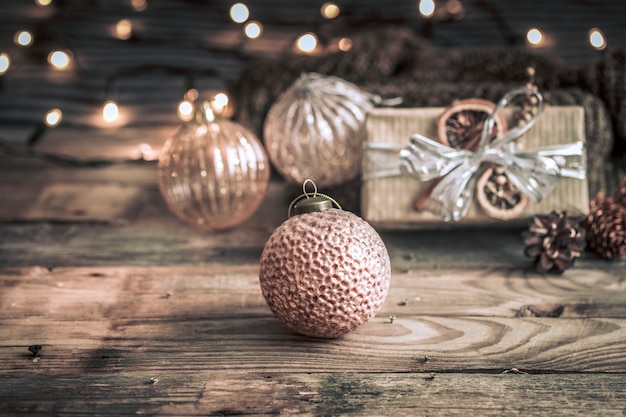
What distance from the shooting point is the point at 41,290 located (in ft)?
3.26

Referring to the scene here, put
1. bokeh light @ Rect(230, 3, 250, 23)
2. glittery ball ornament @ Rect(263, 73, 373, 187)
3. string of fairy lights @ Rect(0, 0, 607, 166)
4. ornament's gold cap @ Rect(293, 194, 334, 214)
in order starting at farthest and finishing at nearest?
1. bokeh light @ Rect(230, 3, 250, 23)
2. string of fairy lights @ Rect(0, 0, 607, 166)
3. glittery ball ornament @ Rect(263, 73, 373, 187)
4. ornament's gold cap @ Rect(293, 194, 334, 214)

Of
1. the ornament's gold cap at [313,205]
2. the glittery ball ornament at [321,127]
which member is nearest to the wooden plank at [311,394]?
the ornament's gold cap at [313,205]

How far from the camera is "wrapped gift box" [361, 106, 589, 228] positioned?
1.09 m

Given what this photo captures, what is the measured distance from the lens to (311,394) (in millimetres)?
733

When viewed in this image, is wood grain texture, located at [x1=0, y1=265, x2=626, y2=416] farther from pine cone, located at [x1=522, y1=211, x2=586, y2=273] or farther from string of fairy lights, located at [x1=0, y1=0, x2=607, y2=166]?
string of fairy lights, located at [x1=0, y1=0, x2=607, y2=166]

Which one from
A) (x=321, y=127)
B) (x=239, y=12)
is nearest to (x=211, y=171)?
(x=321, y=127)

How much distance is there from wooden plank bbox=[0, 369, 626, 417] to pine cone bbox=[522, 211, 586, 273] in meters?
0.27

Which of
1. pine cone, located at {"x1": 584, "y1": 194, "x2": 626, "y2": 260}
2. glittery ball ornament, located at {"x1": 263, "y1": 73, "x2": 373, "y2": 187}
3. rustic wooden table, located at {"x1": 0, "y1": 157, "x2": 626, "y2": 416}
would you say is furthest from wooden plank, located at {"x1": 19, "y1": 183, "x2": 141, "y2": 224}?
pine cone, located at {"x1": 584, "y1": 194, "x2": 626, "y2": 260}

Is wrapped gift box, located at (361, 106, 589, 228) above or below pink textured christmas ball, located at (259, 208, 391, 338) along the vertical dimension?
above

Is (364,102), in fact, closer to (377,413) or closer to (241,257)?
(241,257)

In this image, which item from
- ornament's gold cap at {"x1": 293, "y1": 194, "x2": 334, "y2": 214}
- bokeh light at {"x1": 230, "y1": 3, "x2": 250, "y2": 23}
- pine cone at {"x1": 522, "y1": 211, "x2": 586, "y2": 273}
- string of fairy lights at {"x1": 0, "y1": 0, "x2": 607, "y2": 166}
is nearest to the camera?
ornament's gold cap at {"x1": 293, "y1": 194, "x2": 334, "y2": 214}

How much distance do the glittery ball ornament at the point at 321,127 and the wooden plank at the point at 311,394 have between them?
538 mm

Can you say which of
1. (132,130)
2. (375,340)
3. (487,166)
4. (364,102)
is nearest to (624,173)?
(487,166)

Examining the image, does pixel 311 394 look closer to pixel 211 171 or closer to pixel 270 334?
pixel 270 334
